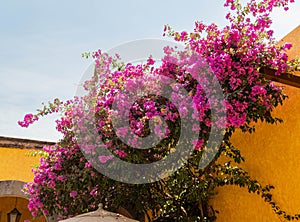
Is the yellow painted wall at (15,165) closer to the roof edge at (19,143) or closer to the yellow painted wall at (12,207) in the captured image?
the roof edge at (19,143)

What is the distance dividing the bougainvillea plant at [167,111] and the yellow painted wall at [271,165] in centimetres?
18

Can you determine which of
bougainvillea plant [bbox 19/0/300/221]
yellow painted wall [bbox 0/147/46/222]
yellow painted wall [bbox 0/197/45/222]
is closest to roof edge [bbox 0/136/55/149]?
yellow painted wall [bbox 0/147/46/222]

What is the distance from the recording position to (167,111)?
4.26 meters

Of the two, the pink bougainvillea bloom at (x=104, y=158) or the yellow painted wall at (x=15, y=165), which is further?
the yellow painted wall at (x=15, y=165)

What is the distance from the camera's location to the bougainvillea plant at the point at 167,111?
14.1 feet

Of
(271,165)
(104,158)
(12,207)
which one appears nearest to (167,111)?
(104,158)

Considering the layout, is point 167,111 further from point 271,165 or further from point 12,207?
point 12,207

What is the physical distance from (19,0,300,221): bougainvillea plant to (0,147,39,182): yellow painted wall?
7.65ft

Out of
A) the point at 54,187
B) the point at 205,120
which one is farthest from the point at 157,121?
the point at 54,187

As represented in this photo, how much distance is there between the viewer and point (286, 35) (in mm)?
5781

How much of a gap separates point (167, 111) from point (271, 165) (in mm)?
2007

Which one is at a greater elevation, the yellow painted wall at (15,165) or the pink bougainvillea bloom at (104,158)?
the yellow painted wall at (15,165)

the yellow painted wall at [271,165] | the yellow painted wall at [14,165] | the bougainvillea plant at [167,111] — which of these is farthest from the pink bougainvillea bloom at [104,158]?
the yellow painted wall at [14,165]

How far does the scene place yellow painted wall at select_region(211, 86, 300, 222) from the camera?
16.7ft
